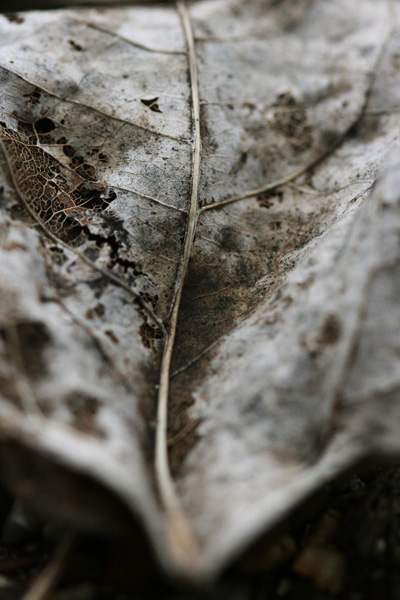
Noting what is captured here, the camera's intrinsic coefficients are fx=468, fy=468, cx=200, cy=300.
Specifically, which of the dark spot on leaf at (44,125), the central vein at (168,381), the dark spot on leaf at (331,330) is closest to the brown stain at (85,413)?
the central vein at (168,381)

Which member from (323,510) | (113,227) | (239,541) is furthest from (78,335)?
(323,510)

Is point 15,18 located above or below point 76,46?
above

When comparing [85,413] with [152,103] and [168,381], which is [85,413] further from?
Answer: [152,103]

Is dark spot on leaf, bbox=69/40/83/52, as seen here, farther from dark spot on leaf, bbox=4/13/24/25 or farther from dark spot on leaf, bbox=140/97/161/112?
dark spot on leaf, bbox=140/97/161/112

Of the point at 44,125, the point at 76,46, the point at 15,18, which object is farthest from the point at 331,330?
the point at 15,18

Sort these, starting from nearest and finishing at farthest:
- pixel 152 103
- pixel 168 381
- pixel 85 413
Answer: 1. pixel 85 413
2. pixel 168 381
3. pixel 152 103

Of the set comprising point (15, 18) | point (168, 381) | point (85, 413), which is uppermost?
point (15, 18)

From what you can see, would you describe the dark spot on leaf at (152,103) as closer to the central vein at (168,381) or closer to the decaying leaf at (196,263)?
the decaying leaf at (196,263)
